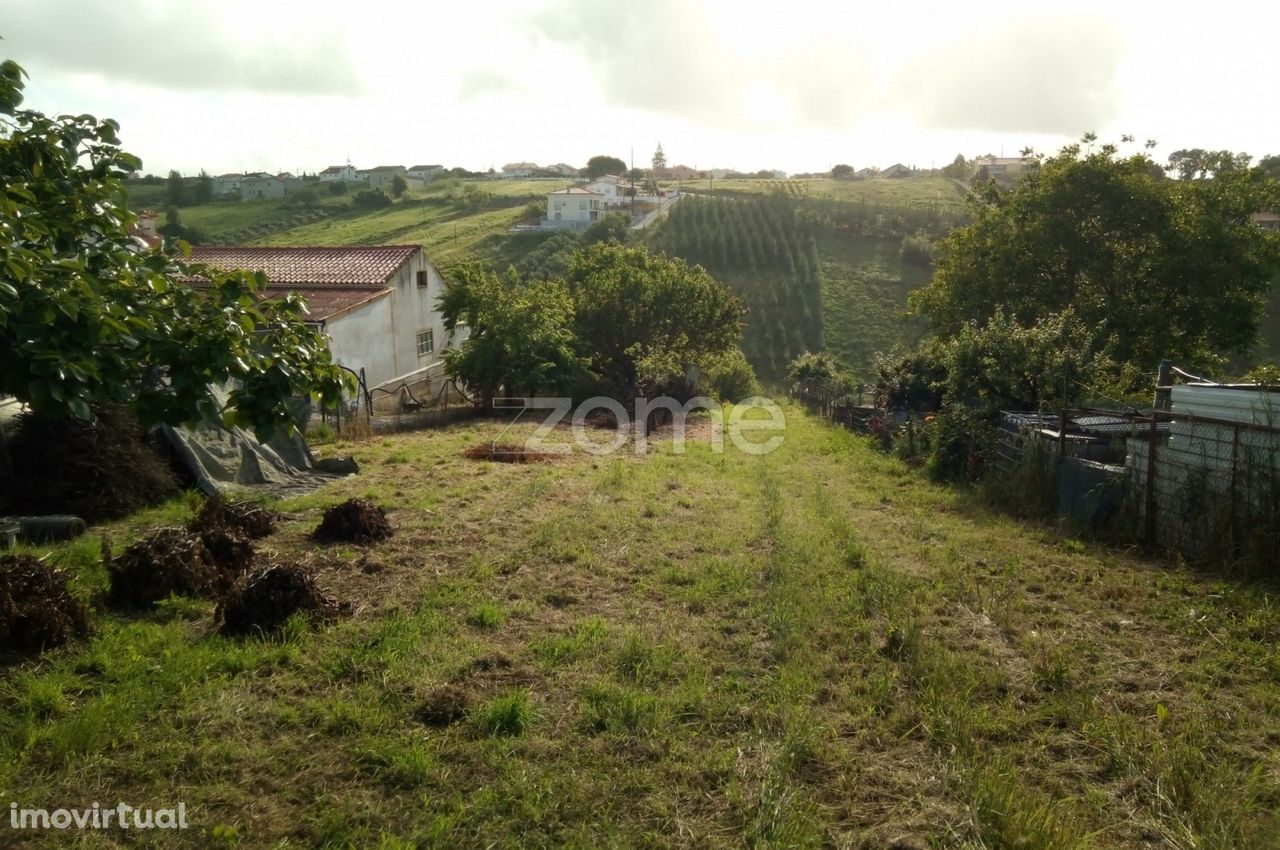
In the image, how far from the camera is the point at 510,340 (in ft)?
64.6

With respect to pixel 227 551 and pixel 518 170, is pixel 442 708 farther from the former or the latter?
pixel 518 170

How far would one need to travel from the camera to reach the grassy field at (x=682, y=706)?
3609 millimetres

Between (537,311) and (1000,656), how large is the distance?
16.2m

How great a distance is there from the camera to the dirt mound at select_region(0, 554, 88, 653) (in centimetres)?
502

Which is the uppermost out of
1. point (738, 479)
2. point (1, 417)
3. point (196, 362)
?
point (196, 362)

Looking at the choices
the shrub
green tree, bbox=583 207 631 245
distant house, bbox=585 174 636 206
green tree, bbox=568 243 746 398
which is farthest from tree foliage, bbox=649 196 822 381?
distant house, bbox=585 174 636 206

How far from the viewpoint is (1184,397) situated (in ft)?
28.5

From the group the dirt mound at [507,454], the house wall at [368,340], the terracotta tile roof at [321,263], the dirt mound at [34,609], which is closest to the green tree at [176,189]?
the terracotta tile roof at [321,263]

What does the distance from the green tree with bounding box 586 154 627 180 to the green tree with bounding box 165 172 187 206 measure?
5118cm

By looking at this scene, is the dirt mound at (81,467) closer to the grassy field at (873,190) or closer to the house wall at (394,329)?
the house wall at (394,329)

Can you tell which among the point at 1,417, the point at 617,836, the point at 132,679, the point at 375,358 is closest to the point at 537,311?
the point at 375,358

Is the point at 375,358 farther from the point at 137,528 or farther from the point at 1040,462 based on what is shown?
the point at 1040,462

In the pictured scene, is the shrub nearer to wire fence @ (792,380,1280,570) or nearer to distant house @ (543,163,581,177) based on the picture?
wire fence @ (792,380,1280,570)

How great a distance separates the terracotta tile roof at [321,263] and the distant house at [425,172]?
2737 inches
